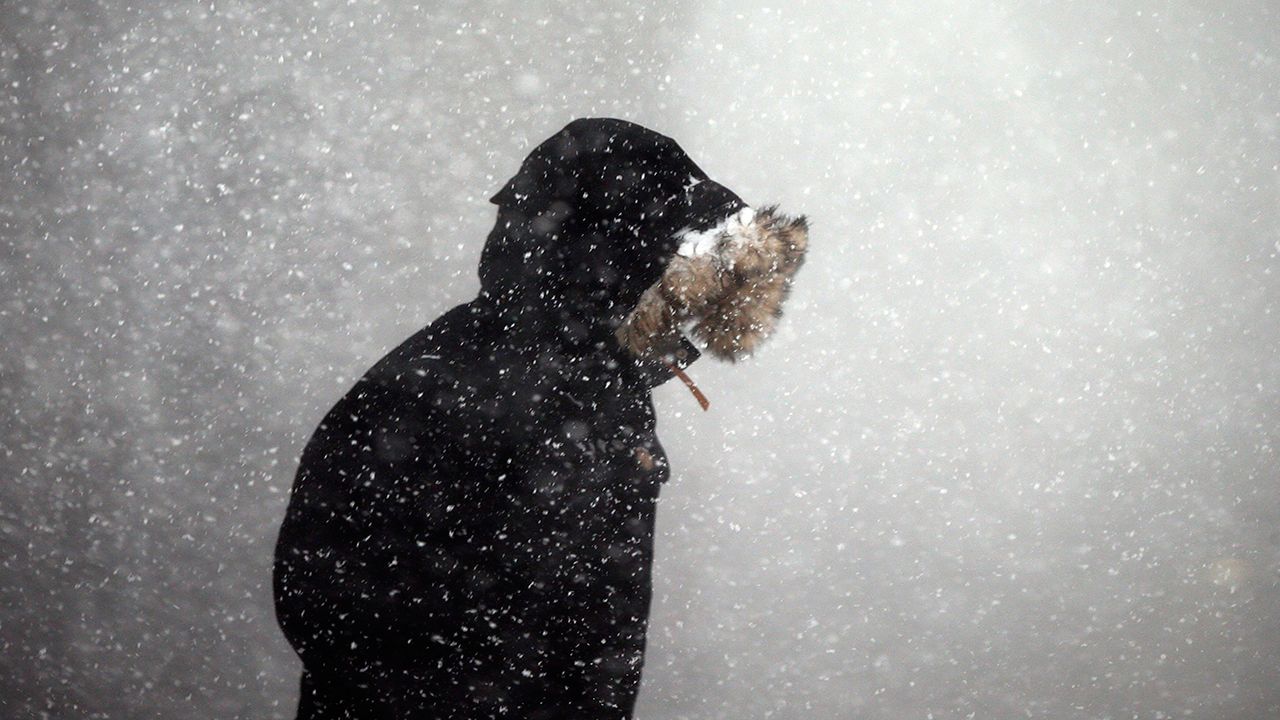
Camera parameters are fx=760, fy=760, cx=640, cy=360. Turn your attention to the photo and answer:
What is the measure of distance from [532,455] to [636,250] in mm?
175

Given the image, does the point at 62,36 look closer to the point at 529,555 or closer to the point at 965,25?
the point at 529,555

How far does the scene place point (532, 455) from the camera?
1.91 ft

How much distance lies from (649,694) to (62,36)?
0.76 m

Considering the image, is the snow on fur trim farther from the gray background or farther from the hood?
the gray background

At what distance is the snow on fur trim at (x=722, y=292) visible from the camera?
535mm

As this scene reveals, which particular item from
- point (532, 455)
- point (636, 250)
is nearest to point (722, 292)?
point (636, 250)

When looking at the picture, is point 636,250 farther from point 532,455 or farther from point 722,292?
point 532,455

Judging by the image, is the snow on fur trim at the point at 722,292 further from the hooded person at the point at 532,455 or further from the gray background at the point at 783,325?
the gray background at the point at 783,325

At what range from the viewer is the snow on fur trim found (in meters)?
0.53

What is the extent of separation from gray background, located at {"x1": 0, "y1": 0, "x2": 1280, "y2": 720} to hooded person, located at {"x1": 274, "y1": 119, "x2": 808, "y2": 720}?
0.08 m

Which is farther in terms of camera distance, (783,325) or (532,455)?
(783,325)

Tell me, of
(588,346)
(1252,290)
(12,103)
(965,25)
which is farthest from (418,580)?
(1252,290)

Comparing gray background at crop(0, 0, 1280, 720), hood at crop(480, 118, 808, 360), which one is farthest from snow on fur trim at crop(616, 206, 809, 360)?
gray background at crop(0, 0, 1280, 720)

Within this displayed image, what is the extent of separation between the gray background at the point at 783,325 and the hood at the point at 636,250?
8cm
